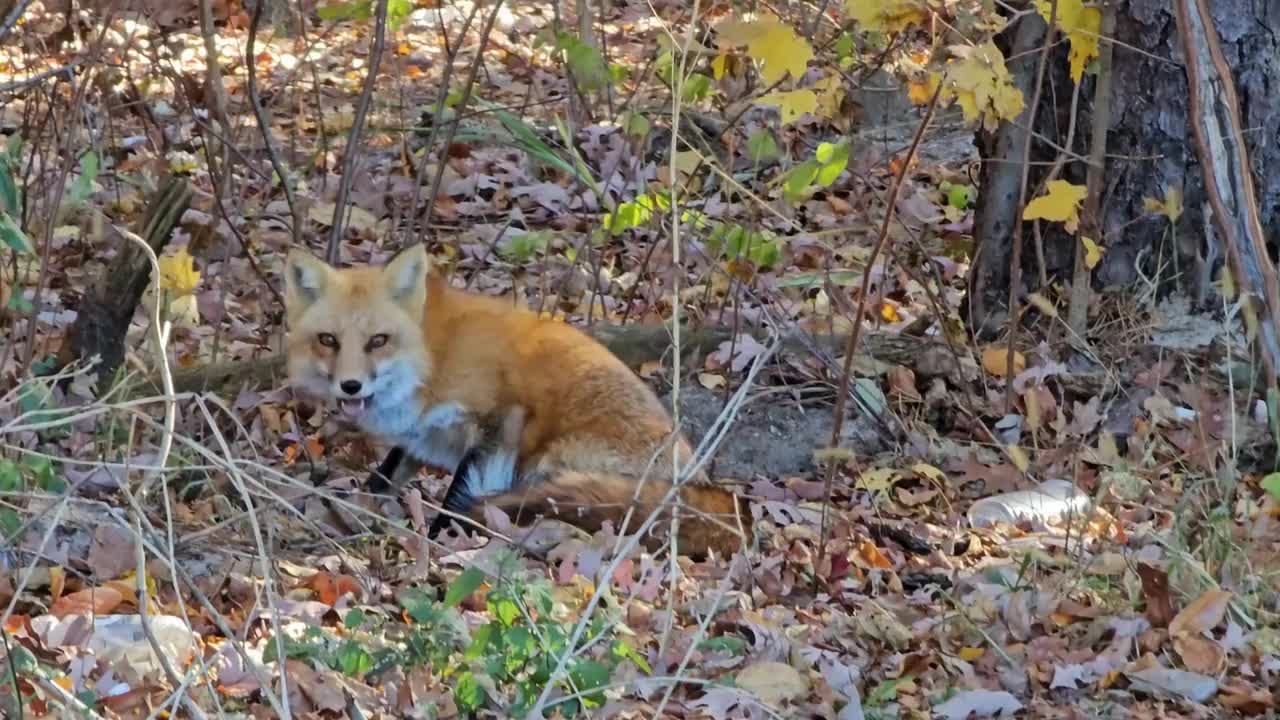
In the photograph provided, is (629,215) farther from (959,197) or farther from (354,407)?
(959,197)

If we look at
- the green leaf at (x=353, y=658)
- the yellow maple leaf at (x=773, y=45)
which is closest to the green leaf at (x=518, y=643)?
the green leaf at (x=353, y=658)

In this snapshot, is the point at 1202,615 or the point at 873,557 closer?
the point at 1202,615

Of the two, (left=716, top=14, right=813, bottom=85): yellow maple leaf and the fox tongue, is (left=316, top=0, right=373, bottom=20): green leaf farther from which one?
(left=716, top=14, right=813, bottom=85): yellow maple leaf

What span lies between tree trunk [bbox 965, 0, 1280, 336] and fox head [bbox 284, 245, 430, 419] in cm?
223

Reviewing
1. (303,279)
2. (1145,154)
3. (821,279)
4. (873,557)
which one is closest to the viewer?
(873,557)

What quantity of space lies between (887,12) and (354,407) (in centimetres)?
239

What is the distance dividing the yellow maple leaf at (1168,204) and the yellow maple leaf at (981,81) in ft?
2.79

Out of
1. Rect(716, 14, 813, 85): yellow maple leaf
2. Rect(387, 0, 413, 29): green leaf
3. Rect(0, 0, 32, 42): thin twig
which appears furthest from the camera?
Rect(387, 0, 413, 29): green leaf

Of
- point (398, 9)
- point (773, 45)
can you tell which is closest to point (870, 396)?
point (773, 45)

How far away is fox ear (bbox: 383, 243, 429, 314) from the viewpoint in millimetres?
5484

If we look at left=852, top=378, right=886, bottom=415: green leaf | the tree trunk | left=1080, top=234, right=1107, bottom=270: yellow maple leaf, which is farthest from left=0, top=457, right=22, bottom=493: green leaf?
left=1080, top=234, right=1107, bottom=270: yellow maple leaf

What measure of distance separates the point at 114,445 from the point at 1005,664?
10.1 ft

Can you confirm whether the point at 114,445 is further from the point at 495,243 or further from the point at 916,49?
the point at 916,49

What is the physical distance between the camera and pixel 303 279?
18.2 ft
